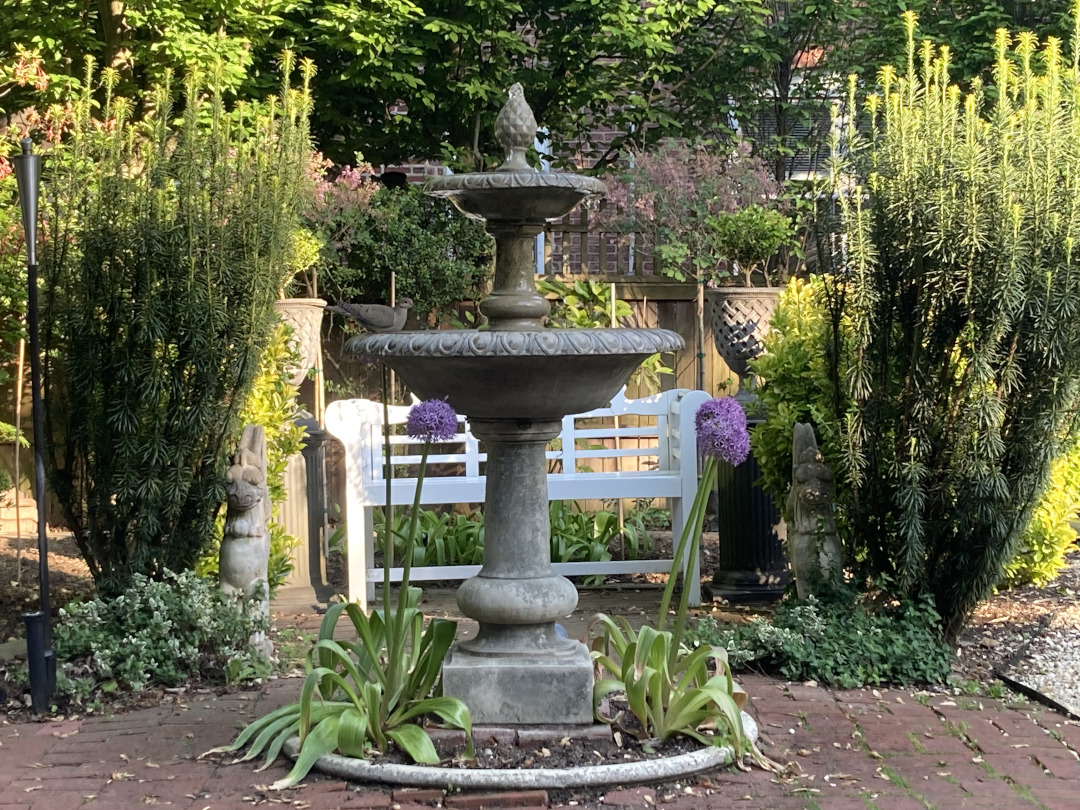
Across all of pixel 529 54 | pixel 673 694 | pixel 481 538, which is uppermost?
pixel 529 54

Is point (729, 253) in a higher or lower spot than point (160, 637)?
higher

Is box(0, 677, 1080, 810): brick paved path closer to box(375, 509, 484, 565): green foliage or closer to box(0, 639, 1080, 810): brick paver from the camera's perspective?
box(0, 639, 1080, 810): brick paver

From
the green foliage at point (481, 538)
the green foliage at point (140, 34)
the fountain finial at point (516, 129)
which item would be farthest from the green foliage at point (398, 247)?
the fountain finial at point (516, 129)

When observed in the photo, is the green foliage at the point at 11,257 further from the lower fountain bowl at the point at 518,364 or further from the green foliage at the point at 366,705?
the lower fountain bowl at the point at 518,364

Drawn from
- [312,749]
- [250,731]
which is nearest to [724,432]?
[312,749]

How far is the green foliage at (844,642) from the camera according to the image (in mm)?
4965

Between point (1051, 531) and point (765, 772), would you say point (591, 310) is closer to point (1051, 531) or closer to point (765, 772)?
point (1051, 531)

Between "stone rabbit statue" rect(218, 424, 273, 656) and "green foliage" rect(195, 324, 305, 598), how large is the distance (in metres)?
0.64

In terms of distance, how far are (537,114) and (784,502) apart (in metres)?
5.38

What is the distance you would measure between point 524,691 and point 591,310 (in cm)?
558

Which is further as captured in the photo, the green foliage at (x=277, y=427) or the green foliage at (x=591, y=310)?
the green foliage at (x=591, y=310)

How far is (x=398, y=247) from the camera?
29.3 feet

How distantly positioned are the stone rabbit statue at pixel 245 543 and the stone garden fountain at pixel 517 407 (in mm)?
1436

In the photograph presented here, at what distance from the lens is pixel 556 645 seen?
4223 mm
